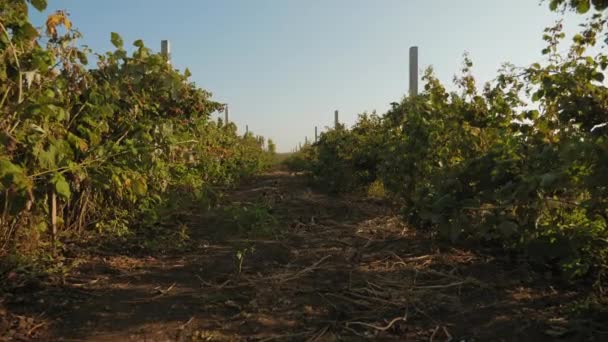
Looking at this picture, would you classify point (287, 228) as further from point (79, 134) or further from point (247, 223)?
point (79, 134)

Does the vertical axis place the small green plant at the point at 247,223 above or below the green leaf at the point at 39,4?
below

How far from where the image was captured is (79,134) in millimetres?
3678

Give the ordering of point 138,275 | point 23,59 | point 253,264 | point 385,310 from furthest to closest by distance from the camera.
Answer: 1. point 253,264
2. point 138,275
3. point 23,59
4. point 385,310

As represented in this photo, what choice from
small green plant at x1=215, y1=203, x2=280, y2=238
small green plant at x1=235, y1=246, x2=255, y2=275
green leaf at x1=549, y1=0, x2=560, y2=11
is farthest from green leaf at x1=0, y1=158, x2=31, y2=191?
green leaf at x1=549, y1=0, x2=560, y2=11

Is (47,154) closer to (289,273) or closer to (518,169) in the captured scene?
(289,273)

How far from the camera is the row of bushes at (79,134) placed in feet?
9.55

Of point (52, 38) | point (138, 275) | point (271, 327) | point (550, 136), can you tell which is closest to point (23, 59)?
point (52, 38)

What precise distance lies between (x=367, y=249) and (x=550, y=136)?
1.64 m

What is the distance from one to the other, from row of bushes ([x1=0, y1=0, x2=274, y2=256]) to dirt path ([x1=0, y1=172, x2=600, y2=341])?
51 cm

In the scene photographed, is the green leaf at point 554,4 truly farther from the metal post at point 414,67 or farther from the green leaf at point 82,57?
the metal post at point 414,67

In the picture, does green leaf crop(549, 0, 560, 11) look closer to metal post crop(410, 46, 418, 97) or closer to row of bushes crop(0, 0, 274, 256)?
row of bushes crop(0, 0, 274, 256)

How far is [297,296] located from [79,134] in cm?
204

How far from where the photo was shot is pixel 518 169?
259 centimetres

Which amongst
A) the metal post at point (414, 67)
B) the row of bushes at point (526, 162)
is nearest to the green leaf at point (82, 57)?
the row of bushes at point (526, 162)
